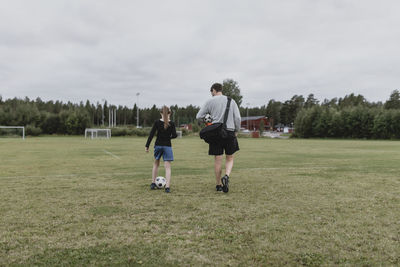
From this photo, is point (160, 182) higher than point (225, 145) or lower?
lower

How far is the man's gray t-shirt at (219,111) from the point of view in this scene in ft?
20.6

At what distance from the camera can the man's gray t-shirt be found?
6277 mm

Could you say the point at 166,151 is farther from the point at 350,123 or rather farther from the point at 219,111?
the point at 350,123

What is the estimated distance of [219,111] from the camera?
6285mm

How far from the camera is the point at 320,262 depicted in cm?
296

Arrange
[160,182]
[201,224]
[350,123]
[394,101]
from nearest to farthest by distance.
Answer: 1. [201,224]
2. [160,182]
3. [350,123]
4. [394,101]

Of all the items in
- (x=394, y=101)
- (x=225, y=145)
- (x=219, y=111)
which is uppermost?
Answer: (x=394, y=101)

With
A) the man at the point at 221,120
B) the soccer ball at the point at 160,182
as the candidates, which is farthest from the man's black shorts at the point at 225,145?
the soccer ball at the point at 160,182

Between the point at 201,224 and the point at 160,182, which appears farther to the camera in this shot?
the point at 160,182

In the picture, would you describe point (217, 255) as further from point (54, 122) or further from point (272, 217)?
point (54, 122)

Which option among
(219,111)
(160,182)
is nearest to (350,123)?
(219,111)

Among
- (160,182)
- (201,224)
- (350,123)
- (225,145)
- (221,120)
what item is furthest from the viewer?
(350,123)

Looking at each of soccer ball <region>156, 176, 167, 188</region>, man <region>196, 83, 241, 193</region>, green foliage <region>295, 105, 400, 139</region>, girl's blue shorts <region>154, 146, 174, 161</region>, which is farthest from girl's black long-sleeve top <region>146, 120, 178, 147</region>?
green foliage <region>295, 105, 400, 139</region>

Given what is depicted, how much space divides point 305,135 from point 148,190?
65796 millimetres
